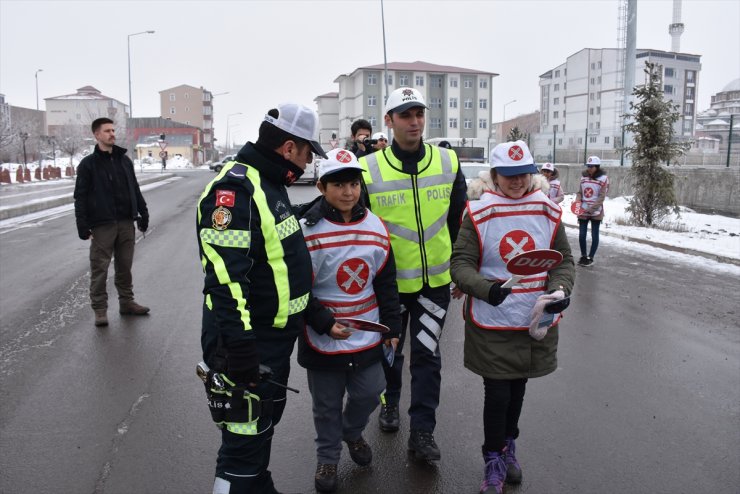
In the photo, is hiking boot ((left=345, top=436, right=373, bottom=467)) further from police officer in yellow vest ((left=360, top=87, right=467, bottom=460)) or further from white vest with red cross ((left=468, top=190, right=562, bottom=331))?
white vest with red cross ((left=468, top=190, right=562, bottom=331))

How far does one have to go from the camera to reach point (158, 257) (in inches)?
Result: 435

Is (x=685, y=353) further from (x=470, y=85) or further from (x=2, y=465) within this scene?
(x=470, y=85)

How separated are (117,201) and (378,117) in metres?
81.2

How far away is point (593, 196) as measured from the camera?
10492 millimetres

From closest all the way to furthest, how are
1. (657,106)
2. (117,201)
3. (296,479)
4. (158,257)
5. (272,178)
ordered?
(272,178) → (296,479) → (117,201) → (158,257) → (657,106)

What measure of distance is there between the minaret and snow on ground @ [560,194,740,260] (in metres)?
99.5

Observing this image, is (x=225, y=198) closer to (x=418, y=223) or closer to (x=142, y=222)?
(x=418, y=223)

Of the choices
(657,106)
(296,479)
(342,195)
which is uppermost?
(657,106)

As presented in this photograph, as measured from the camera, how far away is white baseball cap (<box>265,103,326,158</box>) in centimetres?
273

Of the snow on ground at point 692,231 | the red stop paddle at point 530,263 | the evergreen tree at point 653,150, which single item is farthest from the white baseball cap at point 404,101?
the evergreen tree at point 653,150

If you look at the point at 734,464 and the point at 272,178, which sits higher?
the point at 272,178

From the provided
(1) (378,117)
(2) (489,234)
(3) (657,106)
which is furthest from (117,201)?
(1) (378,117)

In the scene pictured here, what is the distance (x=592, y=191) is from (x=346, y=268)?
8238 millimetres

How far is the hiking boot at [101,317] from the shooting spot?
6.61 metres
